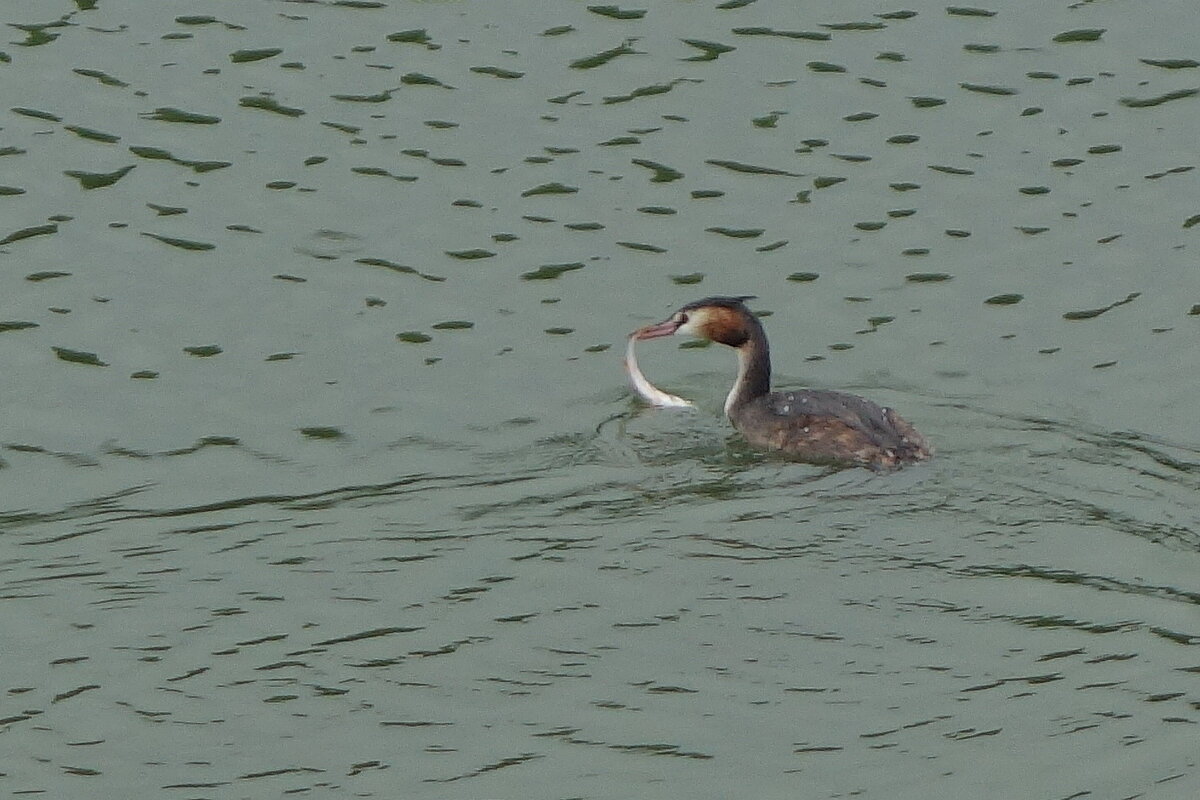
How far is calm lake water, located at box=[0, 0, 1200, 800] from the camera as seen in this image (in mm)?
11914

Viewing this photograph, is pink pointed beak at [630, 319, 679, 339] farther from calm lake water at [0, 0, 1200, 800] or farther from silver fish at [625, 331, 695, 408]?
calm lake water at [0, 0, 1200, 800]

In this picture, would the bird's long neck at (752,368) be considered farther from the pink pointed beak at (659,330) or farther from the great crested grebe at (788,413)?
the pink pointed beak at (659,330)

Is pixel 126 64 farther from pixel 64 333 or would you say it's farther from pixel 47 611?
pixel 47 611

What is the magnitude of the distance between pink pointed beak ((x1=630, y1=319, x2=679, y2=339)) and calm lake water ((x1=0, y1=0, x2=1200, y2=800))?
0.38 meters

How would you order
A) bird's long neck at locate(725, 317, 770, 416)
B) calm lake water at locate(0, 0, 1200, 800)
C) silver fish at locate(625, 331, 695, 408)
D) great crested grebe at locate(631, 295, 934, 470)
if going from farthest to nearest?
silver fish at locate(625, 331, 695, 408) → bird's long neck at locate(725, 317, 770, 416) → great crested grebe at locate(631, 295, 934, 470) → calm lake water at locate(0, 0, 1200, 800)

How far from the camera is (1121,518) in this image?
14.1 meters


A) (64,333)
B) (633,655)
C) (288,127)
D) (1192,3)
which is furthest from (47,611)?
(1192,3)

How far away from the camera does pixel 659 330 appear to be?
17.1 m

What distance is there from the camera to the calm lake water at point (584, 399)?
39.1 feet

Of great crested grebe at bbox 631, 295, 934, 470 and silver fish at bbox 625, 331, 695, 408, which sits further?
silver fish at bbox 625, 331, 695, 408

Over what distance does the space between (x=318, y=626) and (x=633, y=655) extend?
174 centimetres

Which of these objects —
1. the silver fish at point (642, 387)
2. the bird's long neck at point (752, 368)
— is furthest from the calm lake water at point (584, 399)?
the bird's long neck at point (752, 368)

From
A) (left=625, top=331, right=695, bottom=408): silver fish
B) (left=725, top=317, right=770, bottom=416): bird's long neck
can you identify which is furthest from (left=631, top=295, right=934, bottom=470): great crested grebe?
(left=625, top=331, right=695, bottom=408): silver fish

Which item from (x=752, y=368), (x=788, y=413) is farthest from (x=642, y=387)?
(x=788, y=413)
